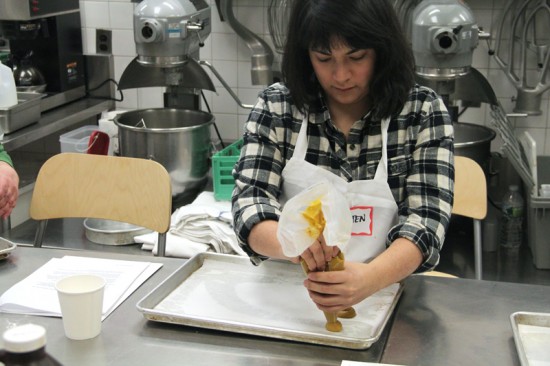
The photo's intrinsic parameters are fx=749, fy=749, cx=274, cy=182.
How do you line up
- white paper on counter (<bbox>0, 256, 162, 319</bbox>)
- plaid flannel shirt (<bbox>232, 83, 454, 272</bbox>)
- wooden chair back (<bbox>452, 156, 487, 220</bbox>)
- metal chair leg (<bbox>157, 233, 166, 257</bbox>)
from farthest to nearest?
wooden chair back (<bbox>452, 156, 487, 220</bbox>), metal chair leg (<bbox>157, 233, 166, 257</bbox>), plaid flannel shirt (<bbox>232, 83, 454, 272</bbox>), white paper on counter (<bbox>0, 256, 162, 319</bbox>)

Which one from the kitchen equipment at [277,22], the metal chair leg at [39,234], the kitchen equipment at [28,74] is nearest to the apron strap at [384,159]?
the metal chair leg at [39,234]

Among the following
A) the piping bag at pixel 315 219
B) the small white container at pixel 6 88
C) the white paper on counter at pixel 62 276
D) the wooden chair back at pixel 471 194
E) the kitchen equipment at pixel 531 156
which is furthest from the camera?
the small white container at pixel 6 88

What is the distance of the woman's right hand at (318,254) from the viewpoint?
45.5 inches

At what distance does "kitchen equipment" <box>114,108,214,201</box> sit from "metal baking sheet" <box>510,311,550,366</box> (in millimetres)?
1534

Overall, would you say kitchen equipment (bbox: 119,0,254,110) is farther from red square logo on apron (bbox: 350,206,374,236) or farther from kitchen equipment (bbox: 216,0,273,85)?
red square logo on apron (bbox: 350,206,374,236)

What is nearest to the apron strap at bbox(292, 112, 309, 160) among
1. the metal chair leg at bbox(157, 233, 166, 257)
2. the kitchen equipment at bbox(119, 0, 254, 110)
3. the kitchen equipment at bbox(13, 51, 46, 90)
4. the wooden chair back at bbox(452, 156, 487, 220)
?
the metal chair leg at bbox(157, 233, 166, 257)

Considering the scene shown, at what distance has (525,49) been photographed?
2.75 metres

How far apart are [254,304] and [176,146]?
131 centimetres

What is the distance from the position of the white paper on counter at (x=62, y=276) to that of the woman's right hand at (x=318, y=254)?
372mm

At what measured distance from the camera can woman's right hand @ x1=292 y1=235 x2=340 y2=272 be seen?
1.16 m

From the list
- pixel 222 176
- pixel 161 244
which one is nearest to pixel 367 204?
pixel 161 244

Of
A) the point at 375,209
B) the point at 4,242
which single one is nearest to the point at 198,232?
the point at 4,242

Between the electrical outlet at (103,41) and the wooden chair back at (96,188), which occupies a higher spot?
the electrical outlet at (103,41)

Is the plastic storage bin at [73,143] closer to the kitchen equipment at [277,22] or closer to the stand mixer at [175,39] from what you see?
the stand mixer at [175,39]
